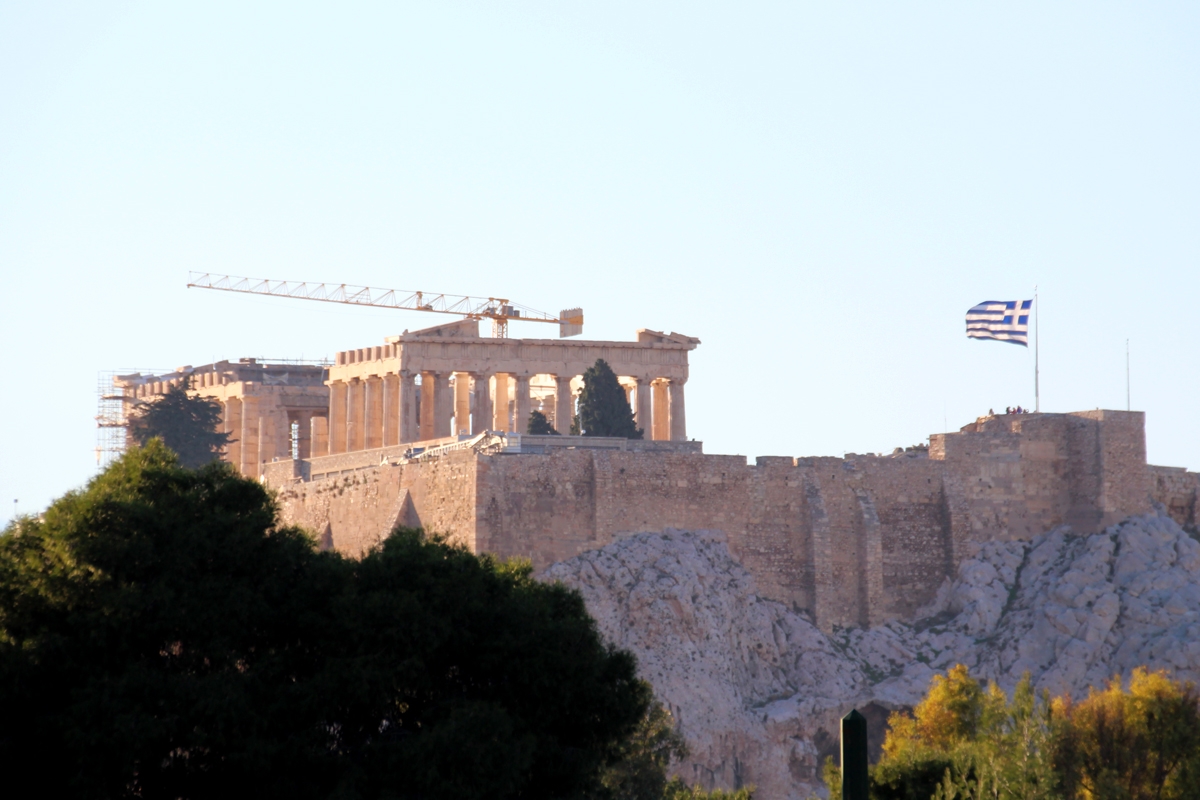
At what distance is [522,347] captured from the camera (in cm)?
6562

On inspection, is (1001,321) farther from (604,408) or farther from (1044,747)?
(1044,747)

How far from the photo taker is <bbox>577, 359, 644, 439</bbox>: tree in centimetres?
5906

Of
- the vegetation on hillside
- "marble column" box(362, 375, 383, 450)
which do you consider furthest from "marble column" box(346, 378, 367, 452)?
the vegetation on hillside

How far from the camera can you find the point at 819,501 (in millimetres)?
50812

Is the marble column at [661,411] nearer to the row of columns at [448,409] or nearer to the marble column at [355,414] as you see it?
the row of columns at [448,409]

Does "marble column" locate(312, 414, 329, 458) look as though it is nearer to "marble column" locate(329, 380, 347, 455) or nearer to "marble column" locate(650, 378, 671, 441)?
"marble column" locate(329, 380, 347, 455)

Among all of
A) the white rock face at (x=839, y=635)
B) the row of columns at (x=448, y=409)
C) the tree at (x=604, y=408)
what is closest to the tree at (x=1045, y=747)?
the white rock face at (x=839, y=635)

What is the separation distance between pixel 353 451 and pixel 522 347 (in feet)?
20.8

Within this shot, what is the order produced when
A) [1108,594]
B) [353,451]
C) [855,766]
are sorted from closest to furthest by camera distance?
[855,766] < [1108,594] < [353,451]

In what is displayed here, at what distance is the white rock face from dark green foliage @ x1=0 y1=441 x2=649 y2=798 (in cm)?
1786

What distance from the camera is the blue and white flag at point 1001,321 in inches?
2195

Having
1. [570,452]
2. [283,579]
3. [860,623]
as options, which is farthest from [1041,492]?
[283,579]

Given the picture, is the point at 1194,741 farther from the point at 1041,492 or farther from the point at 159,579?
the point at 159,579

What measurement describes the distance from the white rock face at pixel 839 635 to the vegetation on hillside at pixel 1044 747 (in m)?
3.69
